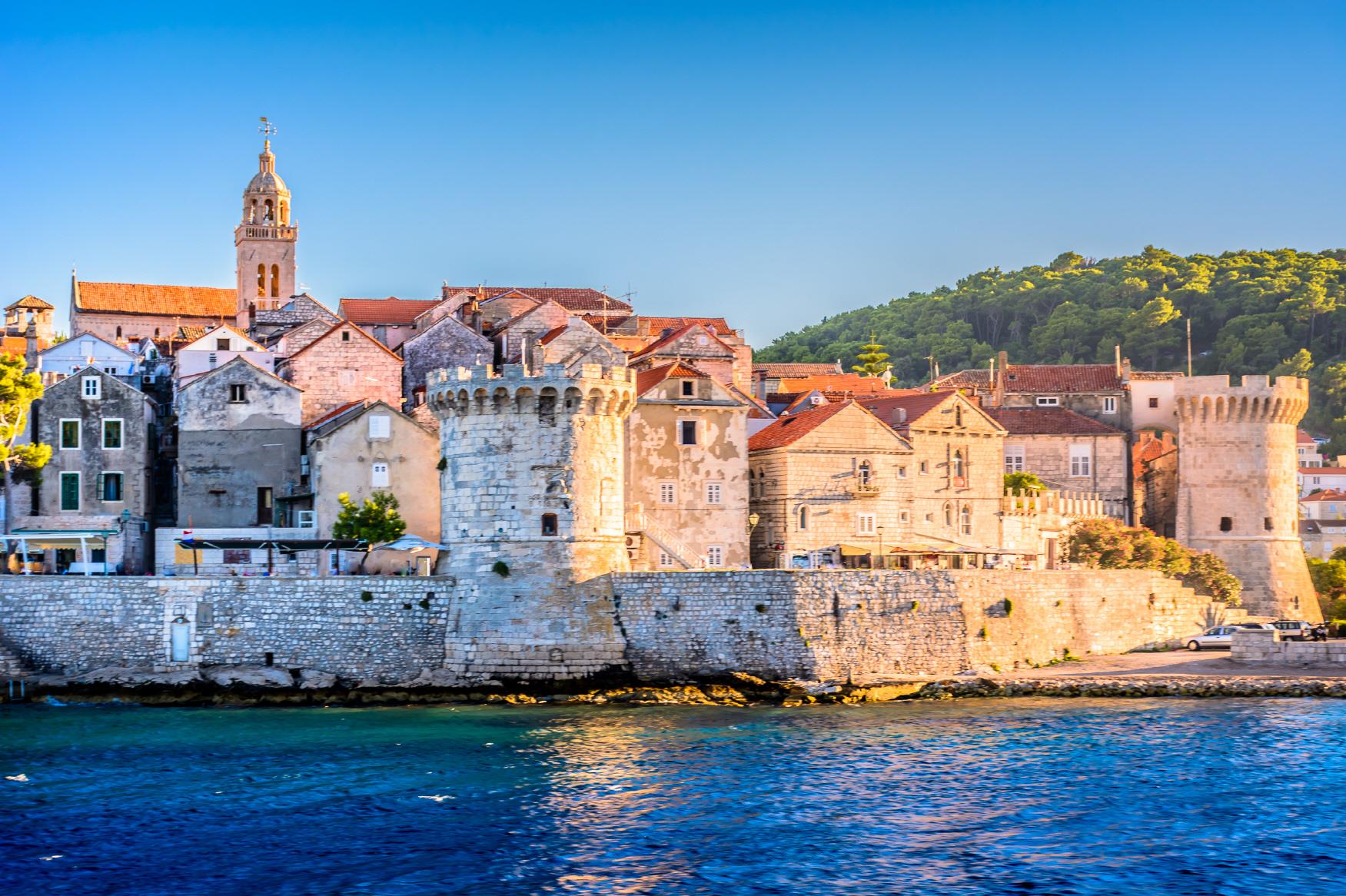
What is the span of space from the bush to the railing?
17.4 m

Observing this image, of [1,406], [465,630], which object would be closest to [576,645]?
[465,630]

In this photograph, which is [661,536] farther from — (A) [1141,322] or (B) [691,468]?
(A) [1141,322]

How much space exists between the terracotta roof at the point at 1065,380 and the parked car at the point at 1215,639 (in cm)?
1939

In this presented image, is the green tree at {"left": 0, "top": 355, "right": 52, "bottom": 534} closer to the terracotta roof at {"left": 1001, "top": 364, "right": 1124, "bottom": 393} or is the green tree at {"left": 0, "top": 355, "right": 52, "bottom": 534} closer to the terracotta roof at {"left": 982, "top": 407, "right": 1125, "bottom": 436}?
the terracotta roof at {"left": 982, "top": 407, "right": 1125, "bottom": 436}

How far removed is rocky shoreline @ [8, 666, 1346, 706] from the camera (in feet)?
146

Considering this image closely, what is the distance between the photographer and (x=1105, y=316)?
12488cm

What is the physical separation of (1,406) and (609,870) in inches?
1431

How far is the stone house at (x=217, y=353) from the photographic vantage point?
63.4 metres

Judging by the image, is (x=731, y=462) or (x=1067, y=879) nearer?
(x=1067, y=879)

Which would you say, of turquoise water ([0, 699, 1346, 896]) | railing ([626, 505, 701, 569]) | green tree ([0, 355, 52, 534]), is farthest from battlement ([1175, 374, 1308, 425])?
green tree ([0, 355, 52, 534])

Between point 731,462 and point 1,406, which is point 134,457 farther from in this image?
point 731,462

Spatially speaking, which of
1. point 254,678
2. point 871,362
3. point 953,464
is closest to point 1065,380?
point 953,464

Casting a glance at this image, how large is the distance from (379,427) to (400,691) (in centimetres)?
1200

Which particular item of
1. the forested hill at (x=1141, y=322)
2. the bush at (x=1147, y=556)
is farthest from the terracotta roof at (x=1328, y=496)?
the bush at (x=1147, y=556)
